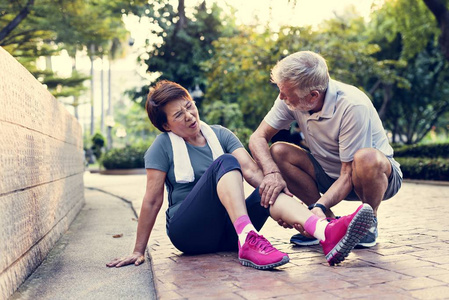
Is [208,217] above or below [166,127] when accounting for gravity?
below

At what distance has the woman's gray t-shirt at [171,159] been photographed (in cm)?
309

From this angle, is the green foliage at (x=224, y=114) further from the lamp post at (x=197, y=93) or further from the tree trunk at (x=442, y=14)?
the tree trunk at (x=442, y=14)

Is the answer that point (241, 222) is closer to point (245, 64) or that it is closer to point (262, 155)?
point (262, 155)

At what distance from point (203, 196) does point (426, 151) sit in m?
11.7

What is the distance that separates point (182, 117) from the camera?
10.2 ft

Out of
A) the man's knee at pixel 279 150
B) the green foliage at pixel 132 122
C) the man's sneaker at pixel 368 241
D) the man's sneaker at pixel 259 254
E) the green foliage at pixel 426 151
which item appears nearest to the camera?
the man's sneaker at pixel 259 254

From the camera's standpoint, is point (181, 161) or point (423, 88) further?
point (423, 88)

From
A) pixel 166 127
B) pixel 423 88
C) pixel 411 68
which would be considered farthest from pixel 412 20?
pixel 166 127

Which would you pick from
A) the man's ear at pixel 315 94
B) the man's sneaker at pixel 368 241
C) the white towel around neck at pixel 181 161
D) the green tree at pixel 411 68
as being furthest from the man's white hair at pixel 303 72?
the green tree at pixel 411 68

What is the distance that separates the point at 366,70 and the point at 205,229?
45.1ft

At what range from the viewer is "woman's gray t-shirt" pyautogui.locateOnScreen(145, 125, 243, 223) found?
122 inches

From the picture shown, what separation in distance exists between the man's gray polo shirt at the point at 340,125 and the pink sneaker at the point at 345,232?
685 millimetres

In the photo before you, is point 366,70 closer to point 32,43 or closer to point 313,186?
point 32,43

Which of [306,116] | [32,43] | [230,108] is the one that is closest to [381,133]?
[306,116]
